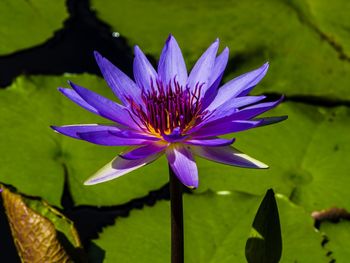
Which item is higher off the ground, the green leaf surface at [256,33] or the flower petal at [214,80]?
the green leaf surface at [256,33]

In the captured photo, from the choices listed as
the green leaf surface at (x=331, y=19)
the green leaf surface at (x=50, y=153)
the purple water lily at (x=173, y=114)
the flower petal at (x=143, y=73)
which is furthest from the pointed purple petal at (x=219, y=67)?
the green leaf surface at (x=331, y=19)

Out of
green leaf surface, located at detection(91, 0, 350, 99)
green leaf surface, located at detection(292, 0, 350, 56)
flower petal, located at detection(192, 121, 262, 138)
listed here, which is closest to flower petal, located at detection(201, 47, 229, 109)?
flower petal, located at detection(192, 121, 262, 138)

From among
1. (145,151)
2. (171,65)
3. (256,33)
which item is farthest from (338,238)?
(256,33)

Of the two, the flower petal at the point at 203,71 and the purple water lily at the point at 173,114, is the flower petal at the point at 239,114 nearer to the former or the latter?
the purple water lily at the point at 173,114

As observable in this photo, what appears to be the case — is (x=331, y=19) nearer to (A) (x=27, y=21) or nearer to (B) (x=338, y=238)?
(B) (x=338, y=238)

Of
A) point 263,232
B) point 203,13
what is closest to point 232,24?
point 203,13

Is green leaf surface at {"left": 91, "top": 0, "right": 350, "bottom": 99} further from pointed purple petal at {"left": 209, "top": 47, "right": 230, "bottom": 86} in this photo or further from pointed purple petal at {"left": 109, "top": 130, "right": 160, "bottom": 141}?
pointed purple petal at {"left": 109, "top": 130, "right": 160, "bottom": 141}

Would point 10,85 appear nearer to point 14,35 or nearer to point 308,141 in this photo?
point 14,35
